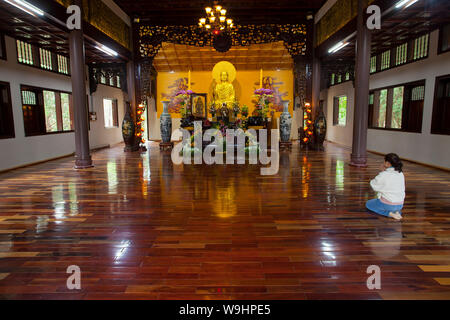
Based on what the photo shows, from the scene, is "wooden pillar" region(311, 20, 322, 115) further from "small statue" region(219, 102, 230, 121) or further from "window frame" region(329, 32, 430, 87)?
"small statue" region(219, 102, 230, 121)

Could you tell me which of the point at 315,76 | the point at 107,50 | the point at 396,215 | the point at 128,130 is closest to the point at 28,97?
the point at 107,50

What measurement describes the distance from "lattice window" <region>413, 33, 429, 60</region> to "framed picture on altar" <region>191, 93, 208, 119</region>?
23.5 ft

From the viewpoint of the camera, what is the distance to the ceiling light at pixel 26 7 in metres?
4.12

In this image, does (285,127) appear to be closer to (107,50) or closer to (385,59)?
(385,59)

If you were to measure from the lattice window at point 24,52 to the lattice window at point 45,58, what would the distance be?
329 mm

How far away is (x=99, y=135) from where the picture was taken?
9.93 m

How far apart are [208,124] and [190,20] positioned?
9.68ft

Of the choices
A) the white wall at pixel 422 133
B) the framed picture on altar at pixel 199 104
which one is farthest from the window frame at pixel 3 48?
the white wall at pixel 422 133

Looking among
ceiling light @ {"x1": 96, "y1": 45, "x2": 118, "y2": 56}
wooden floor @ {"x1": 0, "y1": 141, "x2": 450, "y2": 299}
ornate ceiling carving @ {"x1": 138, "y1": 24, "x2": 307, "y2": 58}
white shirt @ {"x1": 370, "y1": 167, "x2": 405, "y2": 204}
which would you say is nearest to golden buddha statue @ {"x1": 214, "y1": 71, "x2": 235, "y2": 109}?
ornate ceiling carving @ {"x1": 138, "y1": 24, "x2": 307, "y2": 58}

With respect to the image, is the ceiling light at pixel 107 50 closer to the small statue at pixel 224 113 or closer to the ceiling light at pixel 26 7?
the ceiling light at pixel 26 7

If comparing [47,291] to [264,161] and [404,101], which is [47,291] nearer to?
[264,161]

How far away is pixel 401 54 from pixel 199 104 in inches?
278

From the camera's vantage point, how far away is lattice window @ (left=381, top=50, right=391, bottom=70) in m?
7.77
